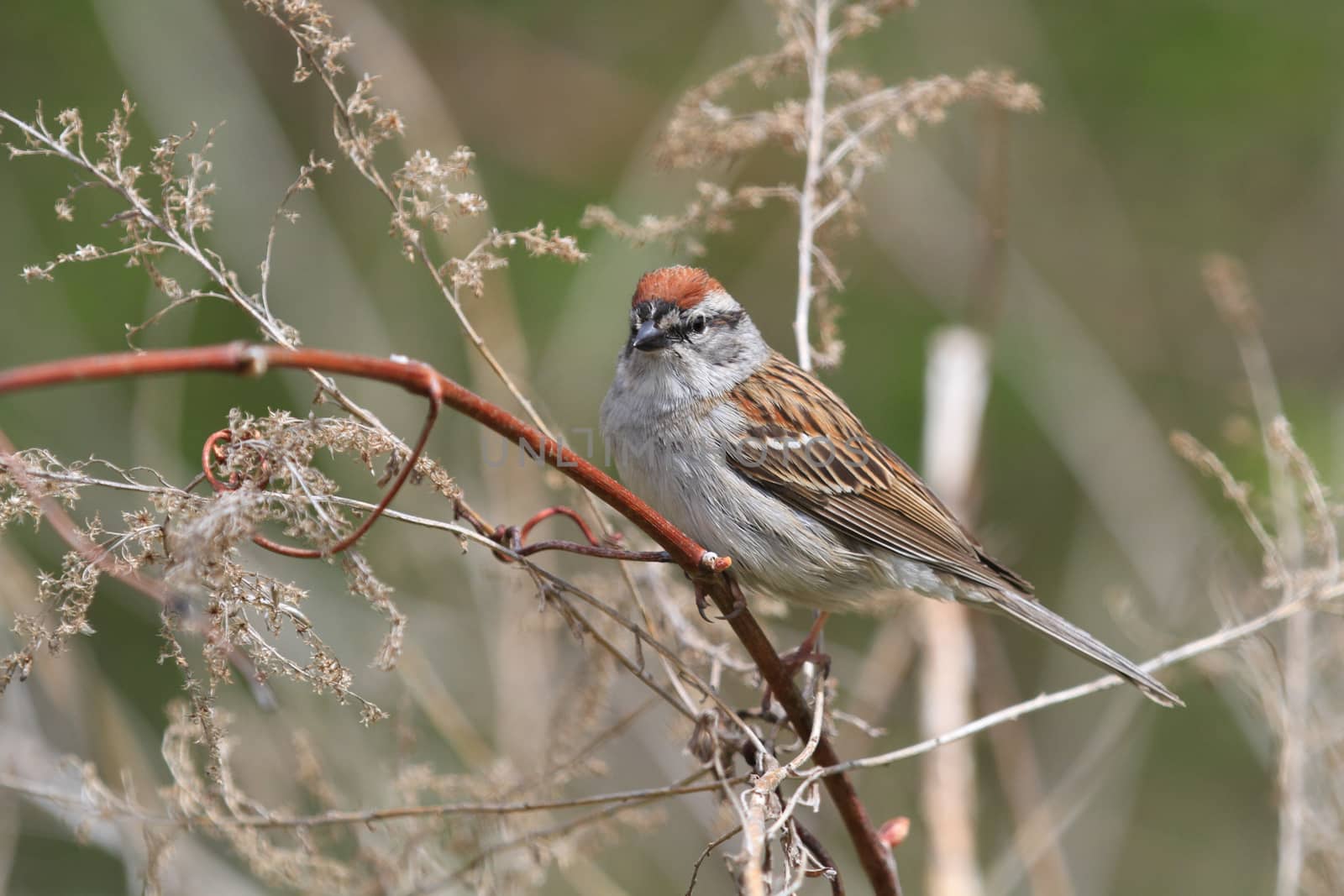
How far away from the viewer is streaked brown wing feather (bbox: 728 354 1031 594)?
3.09m

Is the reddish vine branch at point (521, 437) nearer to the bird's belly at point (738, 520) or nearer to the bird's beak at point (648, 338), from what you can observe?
the bird's belly at point (738, 520)

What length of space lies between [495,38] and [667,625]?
12.5 ft

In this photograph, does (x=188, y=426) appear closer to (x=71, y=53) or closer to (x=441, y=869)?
(x=71, y=53)

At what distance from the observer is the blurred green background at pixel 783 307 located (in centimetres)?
397

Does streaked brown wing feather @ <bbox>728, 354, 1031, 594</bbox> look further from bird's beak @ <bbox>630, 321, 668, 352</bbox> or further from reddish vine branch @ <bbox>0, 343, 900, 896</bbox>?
reddish vine branch @ <bbox>0, 343, 900, 896</bbox>

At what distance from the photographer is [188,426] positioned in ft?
15.4

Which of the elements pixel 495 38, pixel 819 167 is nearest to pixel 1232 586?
pixel 819 167

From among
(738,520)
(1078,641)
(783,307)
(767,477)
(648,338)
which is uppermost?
(783,307)

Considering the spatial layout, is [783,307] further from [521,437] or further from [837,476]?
[521,437]

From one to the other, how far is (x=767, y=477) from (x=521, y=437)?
1.53 meters

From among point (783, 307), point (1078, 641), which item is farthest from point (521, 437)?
point (783, 307)

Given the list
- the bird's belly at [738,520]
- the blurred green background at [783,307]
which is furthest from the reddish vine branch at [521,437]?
the blurred green background at [783,307]

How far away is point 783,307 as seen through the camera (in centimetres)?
546

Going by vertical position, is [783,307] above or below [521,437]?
above
